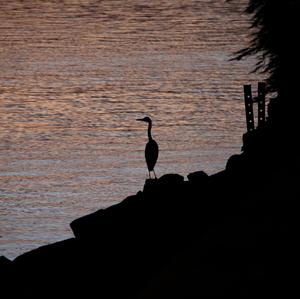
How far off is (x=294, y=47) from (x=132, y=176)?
8303mm

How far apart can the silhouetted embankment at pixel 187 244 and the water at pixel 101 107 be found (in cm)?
1147

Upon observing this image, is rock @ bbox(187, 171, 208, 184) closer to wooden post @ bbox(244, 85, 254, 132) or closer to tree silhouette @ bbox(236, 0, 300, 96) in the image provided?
tree silhouette @ bbox(236, 0, 300, 96)

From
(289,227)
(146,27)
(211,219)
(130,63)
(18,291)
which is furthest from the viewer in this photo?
(146,27)

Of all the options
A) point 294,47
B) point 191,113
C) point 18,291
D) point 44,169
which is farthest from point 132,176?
point 18,291

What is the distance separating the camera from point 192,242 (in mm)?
15930

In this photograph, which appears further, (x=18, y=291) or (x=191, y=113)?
(x=191, y=113)

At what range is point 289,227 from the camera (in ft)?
43.9

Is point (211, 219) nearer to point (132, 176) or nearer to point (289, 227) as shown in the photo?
point (289, 227)

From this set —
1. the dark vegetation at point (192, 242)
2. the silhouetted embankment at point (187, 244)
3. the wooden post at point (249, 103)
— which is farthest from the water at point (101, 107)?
the silhouetted embankment at point (187, 244)

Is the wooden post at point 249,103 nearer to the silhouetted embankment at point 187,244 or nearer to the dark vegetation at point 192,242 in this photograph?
the dark vegetation at point 192,242

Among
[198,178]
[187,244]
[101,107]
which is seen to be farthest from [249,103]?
[187,244]

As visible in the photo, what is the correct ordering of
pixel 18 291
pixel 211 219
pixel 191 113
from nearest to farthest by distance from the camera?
1. pixel 18 291
2. pixel 211 219
3. pixel 191 113

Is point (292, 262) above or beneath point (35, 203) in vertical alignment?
above

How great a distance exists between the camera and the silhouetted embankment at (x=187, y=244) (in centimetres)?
1178
